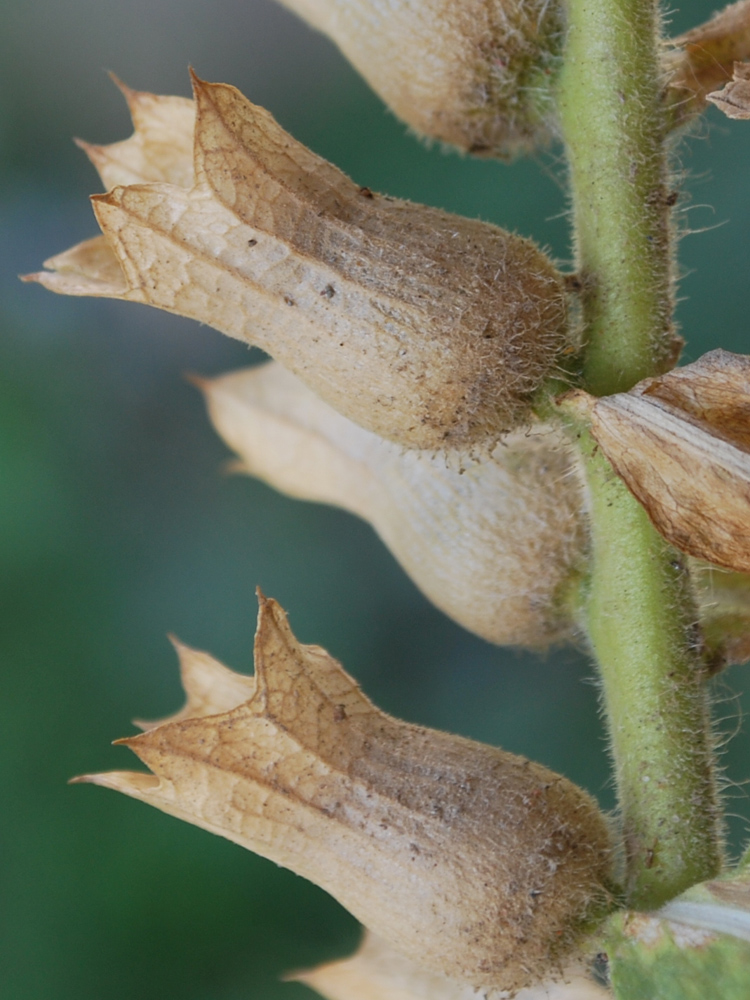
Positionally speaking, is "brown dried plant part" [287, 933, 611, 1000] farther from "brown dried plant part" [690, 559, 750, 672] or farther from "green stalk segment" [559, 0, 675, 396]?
"green stalk segment" [559, 0, 675, 396]

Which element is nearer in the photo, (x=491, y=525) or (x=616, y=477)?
(x=616, y=477)

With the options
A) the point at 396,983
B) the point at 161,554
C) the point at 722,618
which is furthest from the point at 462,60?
the point at 161,554

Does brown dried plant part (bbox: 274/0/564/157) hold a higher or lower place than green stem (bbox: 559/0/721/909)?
higher

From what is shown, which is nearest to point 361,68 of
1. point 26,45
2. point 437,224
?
point 437,224

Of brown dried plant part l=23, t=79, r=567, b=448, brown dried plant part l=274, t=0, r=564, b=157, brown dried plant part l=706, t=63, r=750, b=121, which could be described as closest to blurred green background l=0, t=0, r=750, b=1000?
brown dried plant part l=274, t=0, r=564, b=157

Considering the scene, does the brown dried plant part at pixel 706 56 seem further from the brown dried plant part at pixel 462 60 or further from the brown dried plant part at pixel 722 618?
the brown dried plant part at pixel 722 618

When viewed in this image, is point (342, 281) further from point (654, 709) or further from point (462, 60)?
point (654, 709)

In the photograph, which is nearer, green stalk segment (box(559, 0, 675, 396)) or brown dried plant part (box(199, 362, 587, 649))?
green stalk segment (box(559, 0, 675, 396))
